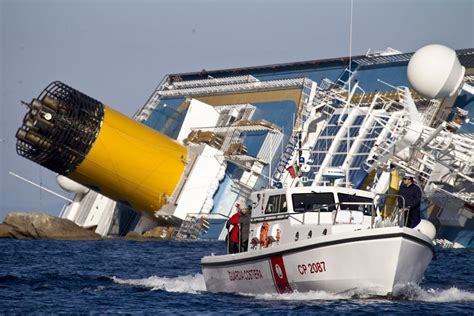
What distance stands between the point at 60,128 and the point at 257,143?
1492 centimetres

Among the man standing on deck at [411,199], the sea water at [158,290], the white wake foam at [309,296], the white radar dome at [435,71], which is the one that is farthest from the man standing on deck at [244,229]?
the white radar dome at [435,71]

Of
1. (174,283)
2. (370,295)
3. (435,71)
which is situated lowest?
(174,283)

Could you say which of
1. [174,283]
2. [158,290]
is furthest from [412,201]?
[174,283]

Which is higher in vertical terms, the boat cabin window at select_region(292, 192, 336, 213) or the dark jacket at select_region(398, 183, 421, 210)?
the dark jacket at select_region(398, 183, 421, 210)

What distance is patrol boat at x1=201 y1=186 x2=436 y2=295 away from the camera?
27.1 meters

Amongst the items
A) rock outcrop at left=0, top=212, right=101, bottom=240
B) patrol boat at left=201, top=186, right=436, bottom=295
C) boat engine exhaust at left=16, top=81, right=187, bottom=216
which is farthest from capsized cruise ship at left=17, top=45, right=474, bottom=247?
patrol boat at left=201, top=186, right=436, bottom=295

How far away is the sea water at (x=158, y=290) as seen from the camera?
27266 millimetres

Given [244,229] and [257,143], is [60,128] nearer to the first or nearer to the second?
[257,143]

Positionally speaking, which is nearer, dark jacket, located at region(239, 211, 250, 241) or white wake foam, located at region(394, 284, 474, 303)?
white wake foam, located at region(394, 284, 474, 303)

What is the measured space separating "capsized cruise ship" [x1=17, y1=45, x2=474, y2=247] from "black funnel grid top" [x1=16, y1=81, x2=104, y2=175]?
81mm

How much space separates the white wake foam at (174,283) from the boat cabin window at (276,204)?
3673 mm

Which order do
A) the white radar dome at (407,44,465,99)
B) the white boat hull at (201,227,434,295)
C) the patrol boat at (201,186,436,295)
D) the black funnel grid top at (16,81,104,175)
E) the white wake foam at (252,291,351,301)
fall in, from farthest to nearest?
the black funnel grid top at (16,81,104,175) → the white radar dome at (407,44,465,99) → the white wake foam at (252,291,351,301) → the patrol boat at (201,186,436,295) → the white boat hull at (201,227,434,295)

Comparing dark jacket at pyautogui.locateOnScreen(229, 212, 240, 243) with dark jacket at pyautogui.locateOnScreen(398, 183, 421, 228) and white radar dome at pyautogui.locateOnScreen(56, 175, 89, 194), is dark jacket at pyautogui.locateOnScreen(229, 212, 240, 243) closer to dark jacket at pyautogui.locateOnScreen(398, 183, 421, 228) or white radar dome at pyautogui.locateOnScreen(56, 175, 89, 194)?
dark jacket at pyautogui.locateOnScreen(398, 183, 421, 228)

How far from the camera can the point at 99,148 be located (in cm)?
6172
